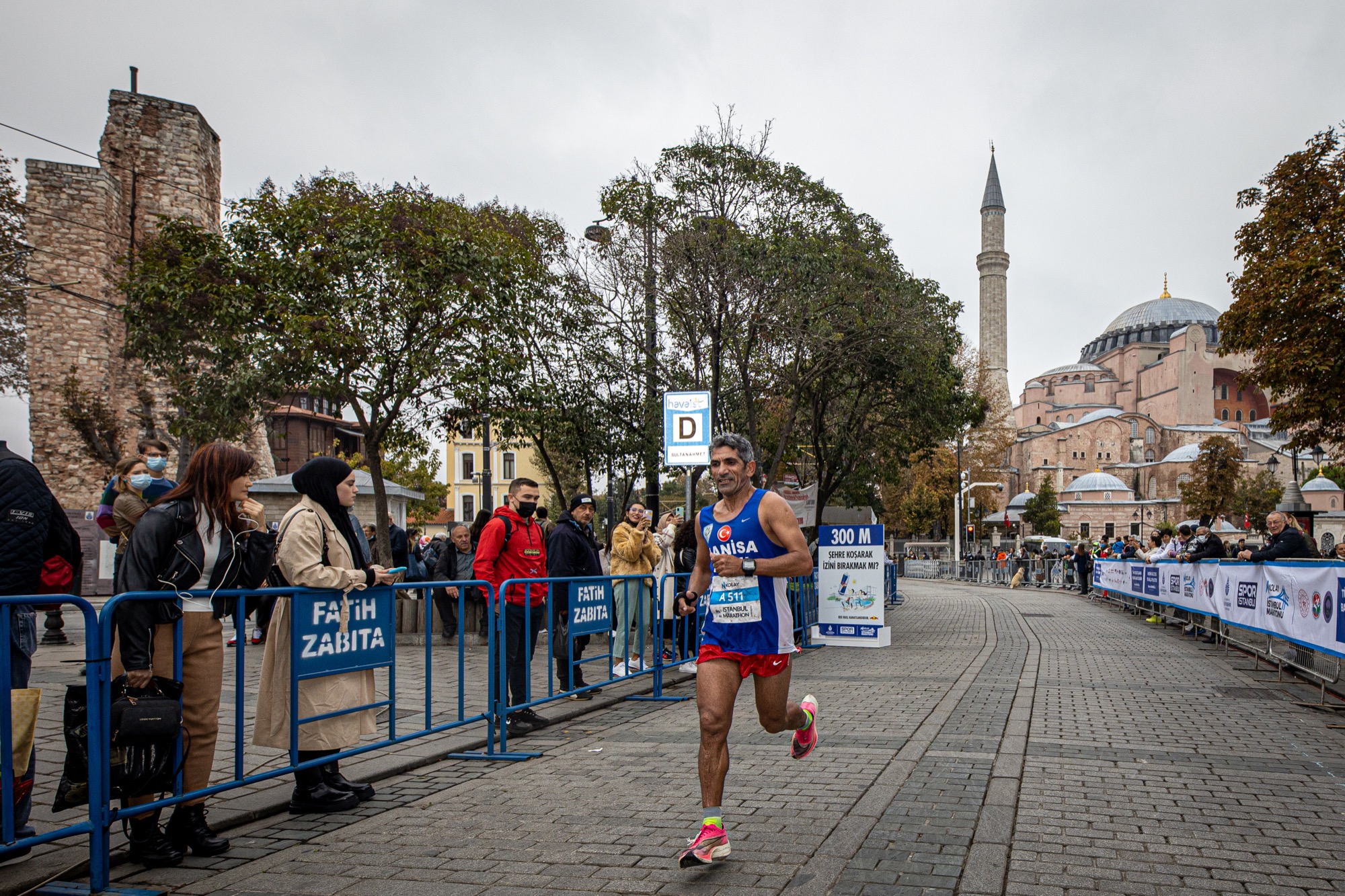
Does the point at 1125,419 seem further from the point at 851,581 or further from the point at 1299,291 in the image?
the point at 851,581

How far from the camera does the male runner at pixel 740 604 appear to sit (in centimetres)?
440

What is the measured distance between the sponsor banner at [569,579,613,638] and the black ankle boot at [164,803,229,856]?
359cm

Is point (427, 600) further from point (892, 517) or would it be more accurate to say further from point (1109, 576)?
point (892, 517)

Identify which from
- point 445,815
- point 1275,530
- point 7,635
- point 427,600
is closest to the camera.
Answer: point 7,635

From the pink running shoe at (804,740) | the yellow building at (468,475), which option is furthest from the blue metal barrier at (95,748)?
the yellow building at (468,475)

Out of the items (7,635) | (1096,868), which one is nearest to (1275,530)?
(1096,868)

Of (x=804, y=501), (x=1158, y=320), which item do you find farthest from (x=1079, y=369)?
(x=804, y=501)

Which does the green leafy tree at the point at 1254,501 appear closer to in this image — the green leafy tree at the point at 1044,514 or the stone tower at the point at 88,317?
the green leafy tree at the point at 1044,514

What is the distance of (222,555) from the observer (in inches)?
183

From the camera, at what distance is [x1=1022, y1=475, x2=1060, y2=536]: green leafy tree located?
8012 cm

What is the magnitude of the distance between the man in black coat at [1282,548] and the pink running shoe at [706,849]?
983 centimetres

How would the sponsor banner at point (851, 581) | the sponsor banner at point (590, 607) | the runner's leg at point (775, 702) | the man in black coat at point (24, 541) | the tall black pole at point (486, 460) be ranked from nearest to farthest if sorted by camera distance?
the man in black coat at point (24, 541)
the runner's leg at point (775, 702)
the sponsor banner at point (590, 607)
the sponsor banner at point (851, 581)
the tall black pole at point (486, 460)

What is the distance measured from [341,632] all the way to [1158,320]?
449 feet

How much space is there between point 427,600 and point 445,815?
5.64 ft
